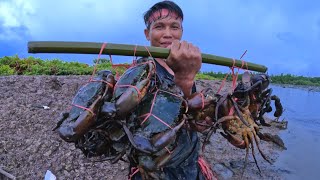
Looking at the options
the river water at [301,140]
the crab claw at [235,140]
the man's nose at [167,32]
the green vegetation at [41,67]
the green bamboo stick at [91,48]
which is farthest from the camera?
the green vegetation at [41,67]

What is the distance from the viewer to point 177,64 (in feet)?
7.24

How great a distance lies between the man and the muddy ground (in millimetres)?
2699

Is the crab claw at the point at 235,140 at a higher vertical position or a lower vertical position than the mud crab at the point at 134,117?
lower

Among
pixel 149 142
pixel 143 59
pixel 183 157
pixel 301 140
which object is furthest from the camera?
pixel 301 140

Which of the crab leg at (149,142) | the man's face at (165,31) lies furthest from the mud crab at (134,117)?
the man's face at (165,31)

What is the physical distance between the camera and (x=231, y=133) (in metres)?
2.29

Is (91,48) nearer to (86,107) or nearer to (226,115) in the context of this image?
(86,107)

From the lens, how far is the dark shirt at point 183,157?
2393 millimetres

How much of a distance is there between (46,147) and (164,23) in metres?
3.40

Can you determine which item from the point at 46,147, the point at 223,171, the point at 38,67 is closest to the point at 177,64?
the point at 46,147

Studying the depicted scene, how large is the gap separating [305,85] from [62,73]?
40.1 feet

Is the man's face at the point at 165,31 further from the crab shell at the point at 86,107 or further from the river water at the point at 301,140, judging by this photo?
the river water at the point at 301,140

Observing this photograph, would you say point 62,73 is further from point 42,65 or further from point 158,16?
point 158,16

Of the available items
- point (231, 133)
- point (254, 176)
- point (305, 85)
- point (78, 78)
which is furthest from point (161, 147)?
point (305, 85)
